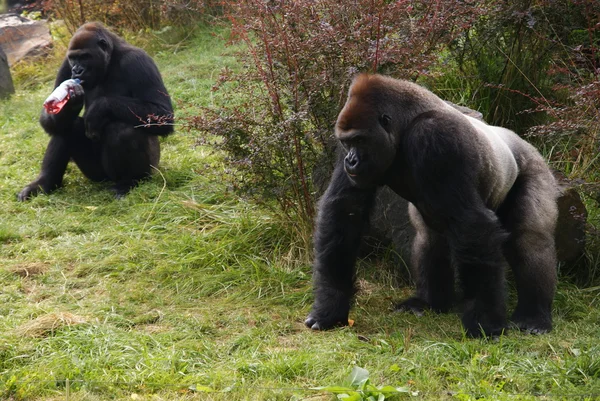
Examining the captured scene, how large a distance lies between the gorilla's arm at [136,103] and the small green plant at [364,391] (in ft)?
12.8

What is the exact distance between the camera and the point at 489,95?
593cm

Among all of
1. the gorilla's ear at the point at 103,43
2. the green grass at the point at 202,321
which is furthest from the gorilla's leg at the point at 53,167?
the gorilla's ear at the point at 103,43

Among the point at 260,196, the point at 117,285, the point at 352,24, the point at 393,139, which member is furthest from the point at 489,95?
the point at 117,285

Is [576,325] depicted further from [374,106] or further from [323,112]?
[323,112]

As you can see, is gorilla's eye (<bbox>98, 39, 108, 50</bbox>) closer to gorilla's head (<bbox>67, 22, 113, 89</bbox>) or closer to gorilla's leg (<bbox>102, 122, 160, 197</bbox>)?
gorilla's head (<bbox>67, 22, 113, 89</bbox>)

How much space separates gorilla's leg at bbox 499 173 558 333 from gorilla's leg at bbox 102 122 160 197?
3.49 meters

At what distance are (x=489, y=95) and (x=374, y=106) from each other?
2.51 meters

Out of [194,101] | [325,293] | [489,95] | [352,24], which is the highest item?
[352,24]

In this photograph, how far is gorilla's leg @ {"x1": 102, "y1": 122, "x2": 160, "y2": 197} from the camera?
655cm

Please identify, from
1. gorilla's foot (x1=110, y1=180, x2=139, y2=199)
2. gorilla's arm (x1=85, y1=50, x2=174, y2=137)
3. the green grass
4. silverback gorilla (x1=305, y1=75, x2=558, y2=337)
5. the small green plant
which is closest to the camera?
the small green plant

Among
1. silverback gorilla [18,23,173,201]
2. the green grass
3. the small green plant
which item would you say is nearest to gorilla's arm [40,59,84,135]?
silverback gorilla [18,23,173,201]

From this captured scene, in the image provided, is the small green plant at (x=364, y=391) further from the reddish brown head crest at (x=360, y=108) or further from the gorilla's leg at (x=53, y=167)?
the gorilla's leg at (x=53, y=167)

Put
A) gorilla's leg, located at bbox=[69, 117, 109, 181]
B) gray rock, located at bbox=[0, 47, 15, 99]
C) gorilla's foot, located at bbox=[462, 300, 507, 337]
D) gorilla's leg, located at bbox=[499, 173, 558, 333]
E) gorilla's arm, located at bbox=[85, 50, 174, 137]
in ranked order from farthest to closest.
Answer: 1. gray rock, located at bbox=[0, 47, 15, 99]
2. gorilla's leg, located at bbox=[69, 117, 109, 181]
3. gorilla's arm, located at bbox=[85, 50, 174, 137]
4. gorilla's leg, located at bbox=[499, 173, 558, 333]
5. gorilla's foot, located at bbox=[462, 300, 507, 337]

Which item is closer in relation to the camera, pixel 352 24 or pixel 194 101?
pixel 352 24
